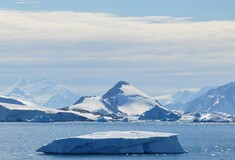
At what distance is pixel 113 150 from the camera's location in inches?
2677

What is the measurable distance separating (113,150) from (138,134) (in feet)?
9.51

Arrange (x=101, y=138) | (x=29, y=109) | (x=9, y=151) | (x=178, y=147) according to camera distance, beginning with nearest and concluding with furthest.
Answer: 1. (x=101, y=138)
2. (x=178, y=147)
3. (x=9, y=151)
4. (x=29, y=109)

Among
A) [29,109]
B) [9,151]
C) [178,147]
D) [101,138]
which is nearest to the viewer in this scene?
[101,138]

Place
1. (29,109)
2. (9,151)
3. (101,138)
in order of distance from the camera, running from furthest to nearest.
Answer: (29,109) → (9,151) → (101,138)

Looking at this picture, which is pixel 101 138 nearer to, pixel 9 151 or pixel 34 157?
pixel 34 157

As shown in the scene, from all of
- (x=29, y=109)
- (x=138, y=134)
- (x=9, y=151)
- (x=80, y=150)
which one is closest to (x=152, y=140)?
(x=138, y=134)

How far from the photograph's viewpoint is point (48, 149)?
6819 centimetres

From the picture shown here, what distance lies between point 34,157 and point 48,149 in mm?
2435

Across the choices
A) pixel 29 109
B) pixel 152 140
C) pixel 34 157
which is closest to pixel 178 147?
pixel 152 140

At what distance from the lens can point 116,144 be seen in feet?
218

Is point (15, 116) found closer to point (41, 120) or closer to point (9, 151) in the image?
point (41, 120)

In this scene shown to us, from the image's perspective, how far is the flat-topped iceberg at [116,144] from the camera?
65.7 meters

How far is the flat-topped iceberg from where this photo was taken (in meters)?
65.7

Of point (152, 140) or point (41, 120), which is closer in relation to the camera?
point (152, 140)
